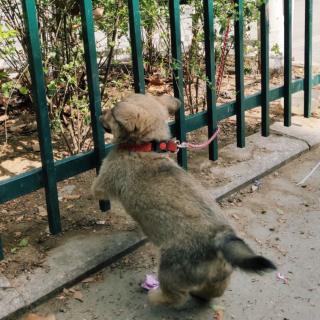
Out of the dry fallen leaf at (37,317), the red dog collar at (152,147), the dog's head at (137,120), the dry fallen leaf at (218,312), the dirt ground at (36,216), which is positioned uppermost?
the dog's head at (137,120)

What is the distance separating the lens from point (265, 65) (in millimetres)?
5047

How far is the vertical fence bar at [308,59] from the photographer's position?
548 centimetres

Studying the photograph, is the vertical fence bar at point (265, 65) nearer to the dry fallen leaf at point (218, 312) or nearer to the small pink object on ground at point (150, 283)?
the small pink object on ground at point (150, 283)

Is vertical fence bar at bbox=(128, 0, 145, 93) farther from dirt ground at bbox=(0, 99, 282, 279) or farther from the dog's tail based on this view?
the dog's tail

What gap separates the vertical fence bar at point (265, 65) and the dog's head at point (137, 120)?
1.94m

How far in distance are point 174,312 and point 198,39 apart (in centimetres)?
259

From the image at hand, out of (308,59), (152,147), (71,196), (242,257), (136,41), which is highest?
(136,41)

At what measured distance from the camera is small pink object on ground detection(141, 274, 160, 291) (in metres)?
3.29

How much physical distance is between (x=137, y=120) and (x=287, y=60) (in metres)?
2.64

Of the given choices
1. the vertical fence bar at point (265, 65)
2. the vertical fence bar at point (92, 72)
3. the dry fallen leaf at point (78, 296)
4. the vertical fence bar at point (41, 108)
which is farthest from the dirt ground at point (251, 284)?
the vertical fence bar at point (265, 65)

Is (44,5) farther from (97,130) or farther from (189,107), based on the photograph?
(189,107)

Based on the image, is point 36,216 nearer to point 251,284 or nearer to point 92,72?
point 92,72

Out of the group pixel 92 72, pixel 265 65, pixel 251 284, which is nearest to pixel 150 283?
pixel 251 284

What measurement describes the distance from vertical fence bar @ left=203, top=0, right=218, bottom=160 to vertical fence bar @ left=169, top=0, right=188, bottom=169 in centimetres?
31
